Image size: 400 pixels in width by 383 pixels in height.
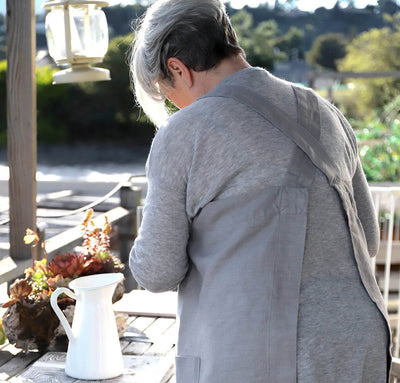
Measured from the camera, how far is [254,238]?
105 centimetres

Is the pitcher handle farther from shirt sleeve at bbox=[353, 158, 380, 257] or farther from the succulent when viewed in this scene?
shirt sleeve at bbox=[353, 158, 380, 257]

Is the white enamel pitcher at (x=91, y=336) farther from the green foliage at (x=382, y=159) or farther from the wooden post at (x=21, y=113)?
the green foliage at (x=382, y=159)

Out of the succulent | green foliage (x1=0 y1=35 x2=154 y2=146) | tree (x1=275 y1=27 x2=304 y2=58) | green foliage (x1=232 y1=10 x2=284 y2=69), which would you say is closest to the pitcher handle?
the succulent

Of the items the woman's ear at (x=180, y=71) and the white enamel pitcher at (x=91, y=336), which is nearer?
the woman's ear at (x=180, y=71)

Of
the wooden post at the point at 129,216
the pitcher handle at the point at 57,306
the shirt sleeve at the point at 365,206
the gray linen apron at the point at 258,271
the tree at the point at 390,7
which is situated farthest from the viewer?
the tree at the point at 390,7

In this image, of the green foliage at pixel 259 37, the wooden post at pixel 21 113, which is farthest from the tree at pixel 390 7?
the wooden post at pixel 21 113

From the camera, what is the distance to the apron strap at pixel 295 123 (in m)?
1.07

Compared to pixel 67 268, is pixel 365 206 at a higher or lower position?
higher

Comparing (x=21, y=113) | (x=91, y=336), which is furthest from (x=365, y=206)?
(x=21, y=113)

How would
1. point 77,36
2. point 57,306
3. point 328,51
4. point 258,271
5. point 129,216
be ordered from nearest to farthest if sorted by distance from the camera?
point 258,271 < point 57,306 < point 77,36 < point 129,216 < point 328,51

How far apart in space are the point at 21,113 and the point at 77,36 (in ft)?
1.55

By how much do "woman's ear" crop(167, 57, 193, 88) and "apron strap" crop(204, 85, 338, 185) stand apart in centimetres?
6

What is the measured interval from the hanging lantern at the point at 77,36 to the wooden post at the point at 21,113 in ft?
0.91

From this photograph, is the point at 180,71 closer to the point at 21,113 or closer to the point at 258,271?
the point at 258,271
